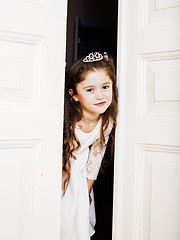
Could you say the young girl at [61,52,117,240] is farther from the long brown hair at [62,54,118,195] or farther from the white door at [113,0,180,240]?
the white door at [113,0,180,240]

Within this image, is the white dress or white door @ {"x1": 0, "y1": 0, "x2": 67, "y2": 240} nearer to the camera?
white door @ {"x1": 0, "y1": 0, "x2": 67, "y2": 240}

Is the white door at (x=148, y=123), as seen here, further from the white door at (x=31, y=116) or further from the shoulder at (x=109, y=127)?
the white door at (x=31, y=116)

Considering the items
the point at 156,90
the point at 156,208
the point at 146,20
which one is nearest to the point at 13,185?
the point at 156,208

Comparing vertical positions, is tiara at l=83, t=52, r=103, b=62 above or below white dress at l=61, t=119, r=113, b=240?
above

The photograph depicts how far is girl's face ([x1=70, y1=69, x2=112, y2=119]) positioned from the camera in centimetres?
125

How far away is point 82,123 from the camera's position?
4.40 feet

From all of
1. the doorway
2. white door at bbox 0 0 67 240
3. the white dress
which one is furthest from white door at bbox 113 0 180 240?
the doorway

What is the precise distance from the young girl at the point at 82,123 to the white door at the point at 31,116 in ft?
0.56

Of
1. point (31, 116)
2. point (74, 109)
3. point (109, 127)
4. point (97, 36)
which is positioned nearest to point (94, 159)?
point (109, 127)

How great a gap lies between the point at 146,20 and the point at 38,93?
Answer: 0.63 m

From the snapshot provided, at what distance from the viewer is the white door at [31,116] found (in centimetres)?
103

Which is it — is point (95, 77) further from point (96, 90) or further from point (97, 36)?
point (97, 36)

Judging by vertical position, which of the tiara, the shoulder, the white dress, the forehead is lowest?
the white dress

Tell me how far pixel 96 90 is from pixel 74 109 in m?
0.17
